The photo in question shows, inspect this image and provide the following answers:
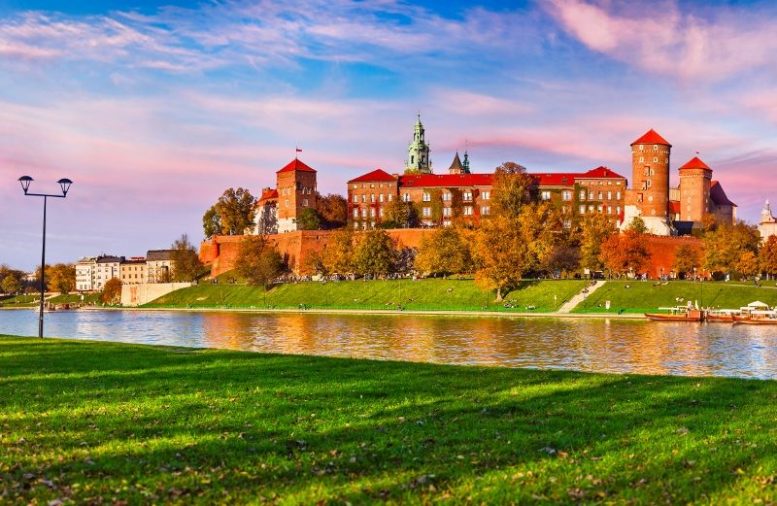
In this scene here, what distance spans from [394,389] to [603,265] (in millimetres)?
75238

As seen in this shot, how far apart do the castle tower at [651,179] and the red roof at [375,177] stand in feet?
121

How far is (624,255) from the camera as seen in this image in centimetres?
8094

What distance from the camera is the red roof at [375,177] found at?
121244 millimetres

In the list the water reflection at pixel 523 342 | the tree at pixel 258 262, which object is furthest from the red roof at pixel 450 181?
the water reflection at pixel 523 342

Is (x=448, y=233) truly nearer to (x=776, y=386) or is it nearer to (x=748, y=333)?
(x=748, y=333)

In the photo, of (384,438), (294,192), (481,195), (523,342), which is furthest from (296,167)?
(384,438)

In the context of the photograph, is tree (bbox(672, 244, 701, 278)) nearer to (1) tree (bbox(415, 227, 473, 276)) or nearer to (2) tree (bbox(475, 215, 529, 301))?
(2) tree (bbox(475, 215, 529, 301))

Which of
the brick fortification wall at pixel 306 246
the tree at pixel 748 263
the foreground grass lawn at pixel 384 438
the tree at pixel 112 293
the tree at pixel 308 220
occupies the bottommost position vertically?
the tree at pixel 112 293

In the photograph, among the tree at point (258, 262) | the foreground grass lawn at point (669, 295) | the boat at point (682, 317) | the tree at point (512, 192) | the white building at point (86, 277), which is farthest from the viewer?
the white building at point (86, 277)

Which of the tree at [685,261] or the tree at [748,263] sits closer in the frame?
the tree at [748,263]

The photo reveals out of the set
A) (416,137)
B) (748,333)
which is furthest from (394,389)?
(416,137)

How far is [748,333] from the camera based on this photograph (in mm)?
45312

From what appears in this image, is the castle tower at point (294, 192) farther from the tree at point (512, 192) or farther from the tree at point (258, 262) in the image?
the tree at point (512, 192)

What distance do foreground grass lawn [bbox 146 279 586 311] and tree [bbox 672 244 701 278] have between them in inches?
692
